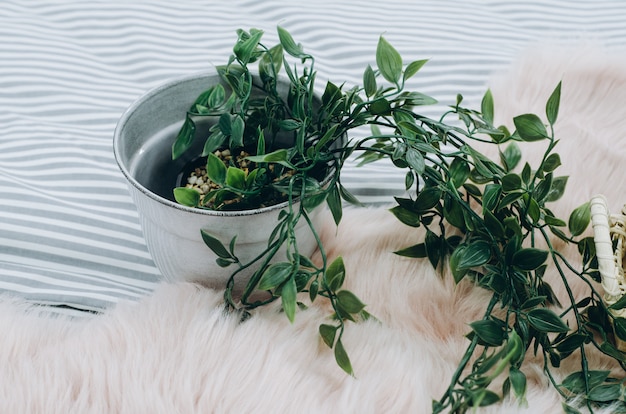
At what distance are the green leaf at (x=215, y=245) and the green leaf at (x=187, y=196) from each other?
0.02 meters

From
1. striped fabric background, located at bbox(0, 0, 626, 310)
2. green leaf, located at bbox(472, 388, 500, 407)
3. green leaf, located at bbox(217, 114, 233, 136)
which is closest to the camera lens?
green leaf, located at bbox(472, 388, 500, 407)

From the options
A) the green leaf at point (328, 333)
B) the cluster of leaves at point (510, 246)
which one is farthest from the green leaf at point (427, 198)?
the green leaf at point (328, 333)

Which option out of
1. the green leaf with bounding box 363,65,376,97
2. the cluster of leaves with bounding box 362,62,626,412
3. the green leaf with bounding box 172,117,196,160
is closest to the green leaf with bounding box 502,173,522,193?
the cluster of leaves with bounding box 362,62,626,412

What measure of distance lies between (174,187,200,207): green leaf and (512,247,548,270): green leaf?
203 millimetres

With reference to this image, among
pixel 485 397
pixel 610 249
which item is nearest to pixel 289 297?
pixel 485 397

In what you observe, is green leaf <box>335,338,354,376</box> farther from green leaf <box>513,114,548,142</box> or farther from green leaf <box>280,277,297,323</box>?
green leaf <box>513,114,548,142</box>

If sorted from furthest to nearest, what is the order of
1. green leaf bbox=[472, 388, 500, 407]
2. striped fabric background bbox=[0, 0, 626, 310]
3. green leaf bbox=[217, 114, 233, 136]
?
striped fabric background bbox=[0, 0, 626, 310], green leaf bbox=[217, 114, 233, 136], green leaf bbox=[472, 388, 500, 407]

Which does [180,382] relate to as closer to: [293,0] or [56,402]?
[56,402]

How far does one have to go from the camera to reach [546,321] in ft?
1.21

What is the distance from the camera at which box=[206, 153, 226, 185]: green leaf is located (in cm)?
37

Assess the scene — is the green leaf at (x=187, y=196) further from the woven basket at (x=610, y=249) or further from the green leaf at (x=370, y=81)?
the woven basket at (x=610, y=249)

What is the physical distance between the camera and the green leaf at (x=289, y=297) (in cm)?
35

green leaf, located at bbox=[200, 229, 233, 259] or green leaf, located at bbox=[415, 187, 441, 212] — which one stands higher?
green leaf, located at bbox=[415, 187, 441, 212]

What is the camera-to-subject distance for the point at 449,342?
17.9 inches
